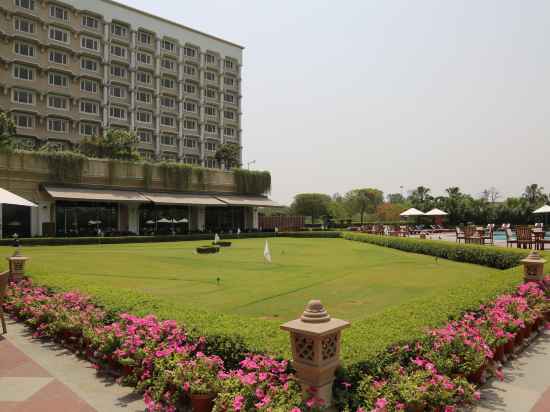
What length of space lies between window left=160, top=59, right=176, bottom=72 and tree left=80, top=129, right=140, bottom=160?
18.5 m

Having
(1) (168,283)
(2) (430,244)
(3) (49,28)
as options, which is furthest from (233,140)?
(1) (168,283)

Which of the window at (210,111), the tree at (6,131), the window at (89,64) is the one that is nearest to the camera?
the tree at (6,131)

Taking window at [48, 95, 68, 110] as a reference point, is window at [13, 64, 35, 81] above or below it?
above

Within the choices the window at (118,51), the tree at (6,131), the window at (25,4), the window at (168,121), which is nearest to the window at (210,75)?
the window at (168,121)

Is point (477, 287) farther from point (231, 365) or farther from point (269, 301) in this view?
point (231, 365)

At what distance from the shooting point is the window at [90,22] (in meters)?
49.5

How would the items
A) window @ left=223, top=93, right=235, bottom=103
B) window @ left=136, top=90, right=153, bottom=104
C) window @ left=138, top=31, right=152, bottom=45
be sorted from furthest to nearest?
window @ left=223, top=93, right=235, bottom=103 < window @ left=138, top=31, right=152, bottom=45 < window @ left=136, top=90, right=153, bottom=104

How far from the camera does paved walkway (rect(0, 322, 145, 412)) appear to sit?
3867mm

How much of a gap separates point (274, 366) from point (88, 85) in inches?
2084

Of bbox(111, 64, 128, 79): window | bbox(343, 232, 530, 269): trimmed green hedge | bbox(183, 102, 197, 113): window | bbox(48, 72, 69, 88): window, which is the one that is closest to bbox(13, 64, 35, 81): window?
bbox(48, 72, 69, 88): window

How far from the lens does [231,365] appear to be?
404cm

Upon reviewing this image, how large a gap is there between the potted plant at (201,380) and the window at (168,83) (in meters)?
58.1

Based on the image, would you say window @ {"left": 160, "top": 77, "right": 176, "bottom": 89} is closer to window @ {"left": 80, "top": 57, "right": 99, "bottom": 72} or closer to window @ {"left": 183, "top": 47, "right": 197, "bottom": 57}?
window @ {"left": 183, "top": 47, "right": 197, "bottom": 57}

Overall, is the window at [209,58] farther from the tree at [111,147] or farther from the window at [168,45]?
the tree at [111,147]
